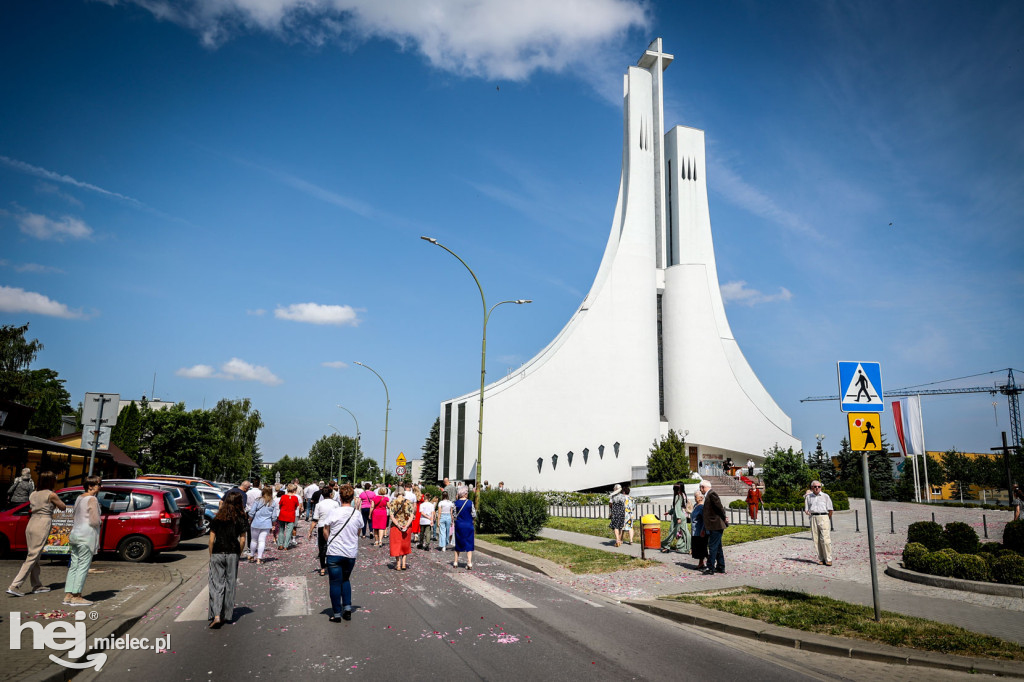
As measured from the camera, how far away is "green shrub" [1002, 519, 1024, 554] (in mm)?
10891

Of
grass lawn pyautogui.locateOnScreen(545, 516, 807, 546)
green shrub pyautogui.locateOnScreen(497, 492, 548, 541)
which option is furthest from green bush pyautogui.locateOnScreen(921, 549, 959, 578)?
green shrub pyautogui.locateOnScreen(497, 492, 548, 541)

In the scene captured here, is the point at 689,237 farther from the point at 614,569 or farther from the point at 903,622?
the point at 903,622

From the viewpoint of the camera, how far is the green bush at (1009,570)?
9453 mm

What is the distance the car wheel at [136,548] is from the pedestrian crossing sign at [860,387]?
1259 cm

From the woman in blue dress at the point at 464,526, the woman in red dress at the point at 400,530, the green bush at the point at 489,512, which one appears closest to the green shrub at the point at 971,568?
the woman in blue dress at the point at 464,526

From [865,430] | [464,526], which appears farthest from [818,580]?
[464,526]

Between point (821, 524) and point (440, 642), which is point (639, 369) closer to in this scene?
point (821, 524)

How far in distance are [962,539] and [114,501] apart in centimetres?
1566

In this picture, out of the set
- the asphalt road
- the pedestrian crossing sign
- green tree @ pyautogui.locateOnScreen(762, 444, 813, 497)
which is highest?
the pedestrian crossing sign

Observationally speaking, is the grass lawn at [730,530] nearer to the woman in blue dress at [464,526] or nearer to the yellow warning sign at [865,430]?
the woman in blue dress at [464,526]

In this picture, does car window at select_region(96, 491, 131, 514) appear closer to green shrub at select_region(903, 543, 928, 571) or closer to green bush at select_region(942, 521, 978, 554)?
green shrub at select_region(903, 543, 928, 571)

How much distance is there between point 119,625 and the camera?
22.7ft

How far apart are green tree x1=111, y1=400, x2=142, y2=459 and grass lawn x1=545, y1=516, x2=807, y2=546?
39960 mm

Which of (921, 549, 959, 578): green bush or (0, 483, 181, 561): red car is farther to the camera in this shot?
(0, 483, 181, 561): red car
